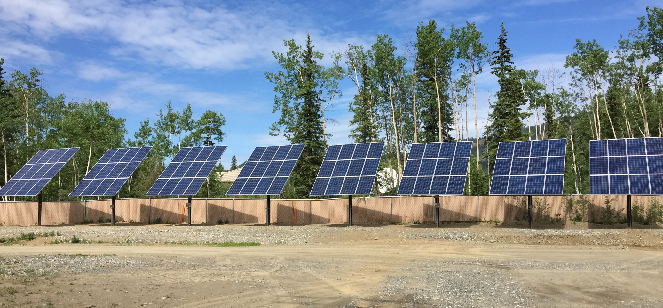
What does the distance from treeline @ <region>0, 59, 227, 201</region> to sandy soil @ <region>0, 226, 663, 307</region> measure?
43.0m

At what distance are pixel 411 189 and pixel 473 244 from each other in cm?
707

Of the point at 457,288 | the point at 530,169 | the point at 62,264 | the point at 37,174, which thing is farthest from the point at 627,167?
the point at 37,174

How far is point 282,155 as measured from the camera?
39.5m

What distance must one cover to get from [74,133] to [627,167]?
207 ft

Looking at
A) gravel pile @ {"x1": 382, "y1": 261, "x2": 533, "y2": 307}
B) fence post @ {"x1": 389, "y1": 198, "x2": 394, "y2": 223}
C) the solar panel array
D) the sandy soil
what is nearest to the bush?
the solar panel array

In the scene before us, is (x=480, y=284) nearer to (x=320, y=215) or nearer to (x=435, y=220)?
(x=435, y=220)

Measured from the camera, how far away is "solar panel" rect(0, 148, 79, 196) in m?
41.7

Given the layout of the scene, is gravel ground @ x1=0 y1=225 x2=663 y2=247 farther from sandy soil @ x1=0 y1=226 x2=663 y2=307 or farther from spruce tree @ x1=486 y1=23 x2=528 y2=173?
spruce tree @ x1=486 y1=23 x2=528 y2=173

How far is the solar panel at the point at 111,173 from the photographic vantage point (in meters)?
39.9

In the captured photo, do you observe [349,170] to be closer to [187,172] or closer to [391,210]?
[391,210]

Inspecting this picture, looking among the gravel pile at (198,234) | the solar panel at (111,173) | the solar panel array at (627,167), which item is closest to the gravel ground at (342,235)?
the gravel pile at (198,234)

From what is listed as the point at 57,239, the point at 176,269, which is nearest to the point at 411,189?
the point at 176,269

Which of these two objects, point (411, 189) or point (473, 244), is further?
point (411, 189)

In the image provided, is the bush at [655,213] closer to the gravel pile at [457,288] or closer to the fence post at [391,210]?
the fence post at [391,210]
